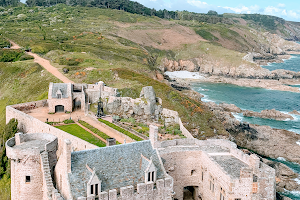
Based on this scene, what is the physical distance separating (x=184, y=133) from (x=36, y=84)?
138 feet

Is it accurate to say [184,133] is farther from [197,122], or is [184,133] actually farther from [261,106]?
[261,106]

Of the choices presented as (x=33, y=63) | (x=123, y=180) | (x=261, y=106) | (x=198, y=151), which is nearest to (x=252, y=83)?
(x=261, y=106)

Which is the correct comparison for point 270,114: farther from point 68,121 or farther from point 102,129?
point 68,121

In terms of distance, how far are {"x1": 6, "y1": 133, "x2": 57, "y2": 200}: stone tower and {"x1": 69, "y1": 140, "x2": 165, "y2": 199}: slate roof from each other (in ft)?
11.6

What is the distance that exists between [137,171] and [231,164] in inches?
372

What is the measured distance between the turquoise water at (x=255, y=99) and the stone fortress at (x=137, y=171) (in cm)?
5599

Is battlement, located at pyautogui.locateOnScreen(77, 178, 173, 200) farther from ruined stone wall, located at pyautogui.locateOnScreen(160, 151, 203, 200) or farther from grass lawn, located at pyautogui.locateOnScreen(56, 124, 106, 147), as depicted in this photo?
grass lawn, located at pyautogui.locateOnScreen(56, 124, 106, 147)

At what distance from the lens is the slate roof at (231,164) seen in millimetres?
30125

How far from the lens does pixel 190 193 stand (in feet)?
122

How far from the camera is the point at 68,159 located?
1035 inches

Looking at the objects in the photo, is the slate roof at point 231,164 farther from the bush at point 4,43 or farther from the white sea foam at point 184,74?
the white sea foam at point 184,74

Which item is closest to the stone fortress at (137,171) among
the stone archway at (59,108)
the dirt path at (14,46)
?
the stone archway at (59,108)

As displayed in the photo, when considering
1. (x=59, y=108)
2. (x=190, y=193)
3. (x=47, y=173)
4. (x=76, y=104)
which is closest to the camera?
(x=47, y=173)

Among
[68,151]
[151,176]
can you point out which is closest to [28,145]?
[68,151]
